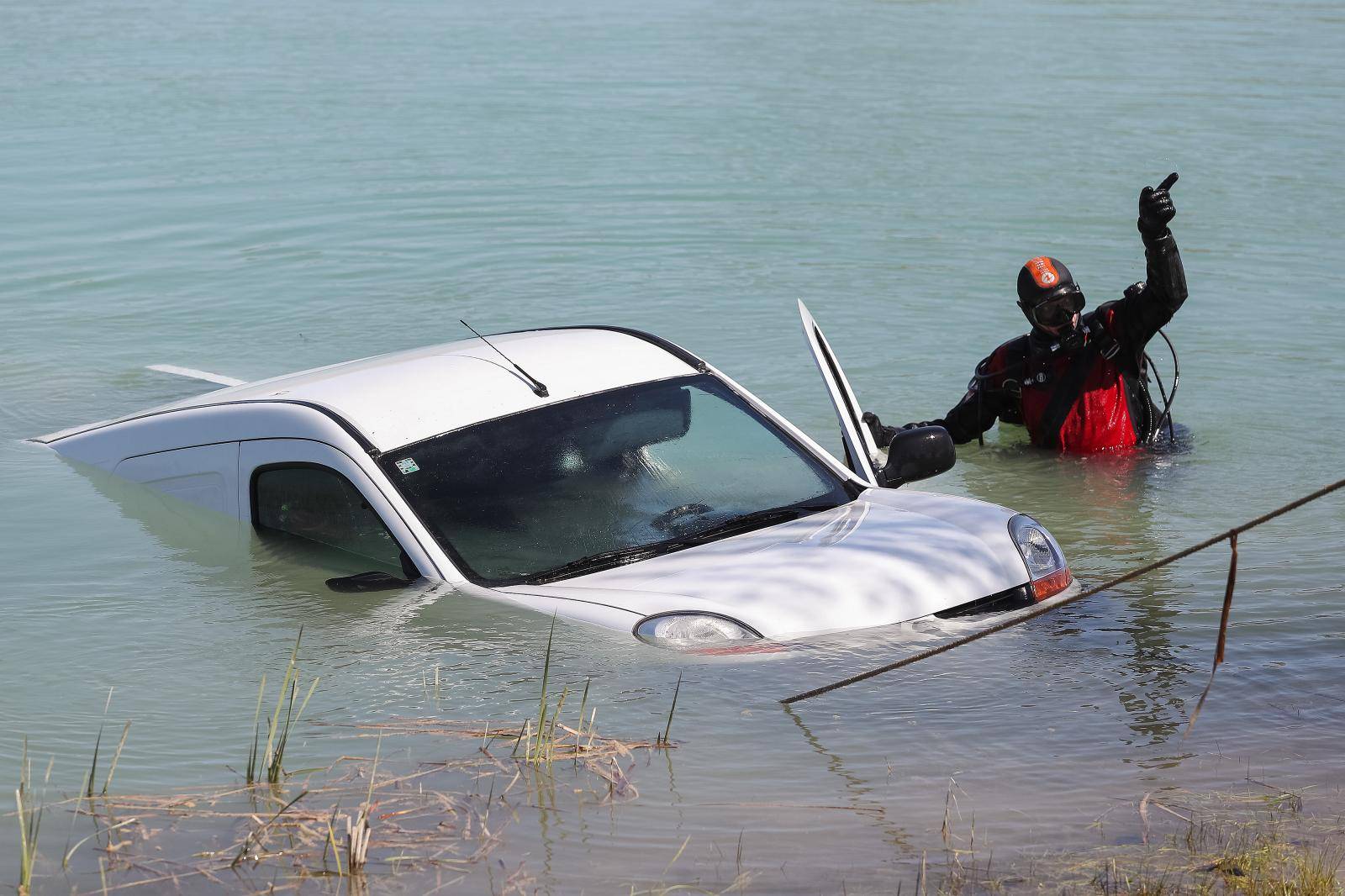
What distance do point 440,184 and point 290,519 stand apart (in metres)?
12.8

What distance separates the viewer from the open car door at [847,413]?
6.38 metres

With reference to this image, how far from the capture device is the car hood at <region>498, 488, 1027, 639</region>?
5.23m

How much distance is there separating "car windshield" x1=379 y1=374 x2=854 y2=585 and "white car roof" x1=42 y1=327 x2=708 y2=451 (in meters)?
0.06

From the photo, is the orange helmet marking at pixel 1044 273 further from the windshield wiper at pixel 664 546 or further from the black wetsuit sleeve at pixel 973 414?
the windshield wiper at pixel 664 546

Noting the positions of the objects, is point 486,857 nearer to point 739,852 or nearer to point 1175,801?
point 739,852

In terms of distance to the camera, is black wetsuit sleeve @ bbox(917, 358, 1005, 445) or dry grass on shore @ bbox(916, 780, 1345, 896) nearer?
dry grass on shore @ bbox(916, 780, 1345, 896)

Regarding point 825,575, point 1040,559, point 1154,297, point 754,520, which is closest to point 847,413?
point 754,520

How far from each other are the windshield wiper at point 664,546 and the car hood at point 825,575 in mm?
45

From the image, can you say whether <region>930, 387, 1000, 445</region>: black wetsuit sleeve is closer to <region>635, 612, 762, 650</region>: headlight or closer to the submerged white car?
the submerged white car

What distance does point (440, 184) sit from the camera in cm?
1862

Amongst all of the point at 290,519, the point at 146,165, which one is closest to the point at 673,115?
the point at 146,165

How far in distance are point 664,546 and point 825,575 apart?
0.66 m

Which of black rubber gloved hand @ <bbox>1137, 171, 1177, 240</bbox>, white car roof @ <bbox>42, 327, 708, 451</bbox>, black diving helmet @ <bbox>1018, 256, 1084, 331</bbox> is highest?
black rubber gloved hand @ <bbox>1137, 171, 1177, 240</bbox>

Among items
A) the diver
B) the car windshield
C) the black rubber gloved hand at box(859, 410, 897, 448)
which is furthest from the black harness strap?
the car windshield
